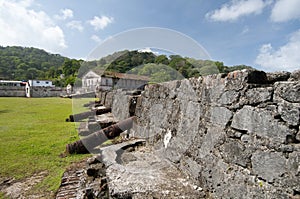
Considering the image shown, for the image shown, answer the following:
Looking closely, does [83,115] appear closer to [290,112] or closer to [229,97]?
[229,97]

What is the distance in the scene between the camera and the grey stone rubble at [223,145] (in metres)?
1.53

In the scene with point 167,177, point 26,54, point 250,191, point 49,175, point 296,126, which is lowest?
point 49,175

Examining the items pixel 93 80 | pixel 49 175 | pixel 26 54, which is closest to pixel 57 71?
pixel 26 54

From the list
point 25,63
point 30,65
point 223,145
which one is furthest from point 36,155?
point 30,65

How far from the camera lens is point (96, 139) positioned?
5445 mm

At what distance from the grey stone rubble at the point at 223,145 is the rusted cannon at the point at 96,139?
1722 mm

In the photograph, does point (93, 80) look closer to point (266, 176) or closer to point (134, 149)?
point (134, 149)

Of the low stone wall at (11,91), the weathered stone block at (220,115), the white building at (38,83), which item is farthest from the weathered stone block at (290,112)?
the white building at (38,83)

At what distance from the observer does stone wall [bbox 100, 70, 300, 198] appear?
1502 millimetres

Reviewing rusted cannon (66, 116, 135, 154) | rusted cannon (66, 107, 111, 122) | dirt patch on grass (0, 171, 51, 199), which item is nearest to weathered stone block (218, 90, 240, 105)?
dirt patch on grass (0, 171, 51, 199)

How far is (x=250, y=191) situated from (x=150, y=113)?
10.1 feet

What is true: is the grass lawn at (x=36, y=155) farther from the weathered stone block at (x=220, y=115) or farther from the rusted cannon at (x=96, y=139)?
the weathered stone block at (x=220, y=115)

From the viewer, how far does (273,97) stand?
5.29 feet

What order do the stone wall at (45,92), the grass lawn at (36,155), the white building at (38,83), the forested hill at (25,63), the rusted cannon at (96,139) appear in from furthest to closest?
the forested hill at (25,63), the white building at (38,83), the stone wall at (45,92), the rusted cannon at (96,139), the grass lawn at (36,155)
